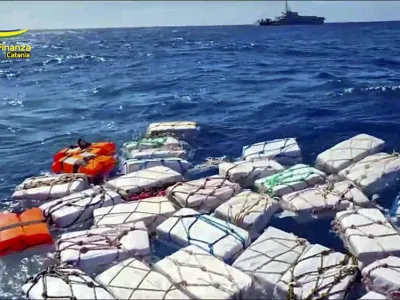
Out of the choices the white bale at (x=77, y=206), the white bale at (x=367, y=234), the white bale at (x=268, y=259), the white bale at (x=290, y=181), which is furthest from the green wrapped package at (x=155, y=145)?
the white bale at (x=367, y=234)

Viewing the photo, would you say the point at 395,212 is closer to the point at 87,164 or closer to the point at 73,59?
the point at 87,164

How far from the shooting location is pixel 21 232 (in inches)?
487

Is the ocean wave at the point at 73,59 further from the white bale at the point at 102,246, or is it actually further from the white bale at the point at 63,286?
the white bale at the point at 63,286

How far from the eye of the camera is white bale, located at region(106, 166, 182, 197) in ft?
49.9

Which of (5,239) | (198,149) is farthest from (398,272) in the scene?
(198,149)

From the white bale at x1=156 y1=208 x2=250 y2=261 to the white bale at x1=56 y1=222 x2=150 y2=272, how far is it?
708 millimetres

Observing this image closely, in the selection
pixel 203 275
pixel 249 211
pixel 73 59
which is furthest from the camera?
pixel 73 59

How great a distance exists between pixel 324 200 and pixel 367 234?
2.23 meters

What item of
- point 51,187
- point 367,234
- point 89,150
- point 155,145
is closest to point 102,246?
point 51,187

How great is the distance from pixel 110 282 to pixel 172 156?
8584mm

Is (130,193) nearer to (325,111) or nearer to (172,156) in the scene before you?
(172,156)

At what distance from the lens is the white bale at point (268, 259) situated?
33.9 feet

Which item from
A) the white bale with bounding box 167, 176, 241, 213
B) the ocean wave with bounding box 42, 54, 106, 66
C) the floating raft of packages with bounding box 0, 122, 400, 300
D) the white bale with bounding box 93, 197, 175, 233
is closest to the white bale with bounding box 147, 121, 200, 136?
the floating raft of packages with bounding box 0, 122, 400, 300

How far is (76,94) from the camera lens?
119 feet
